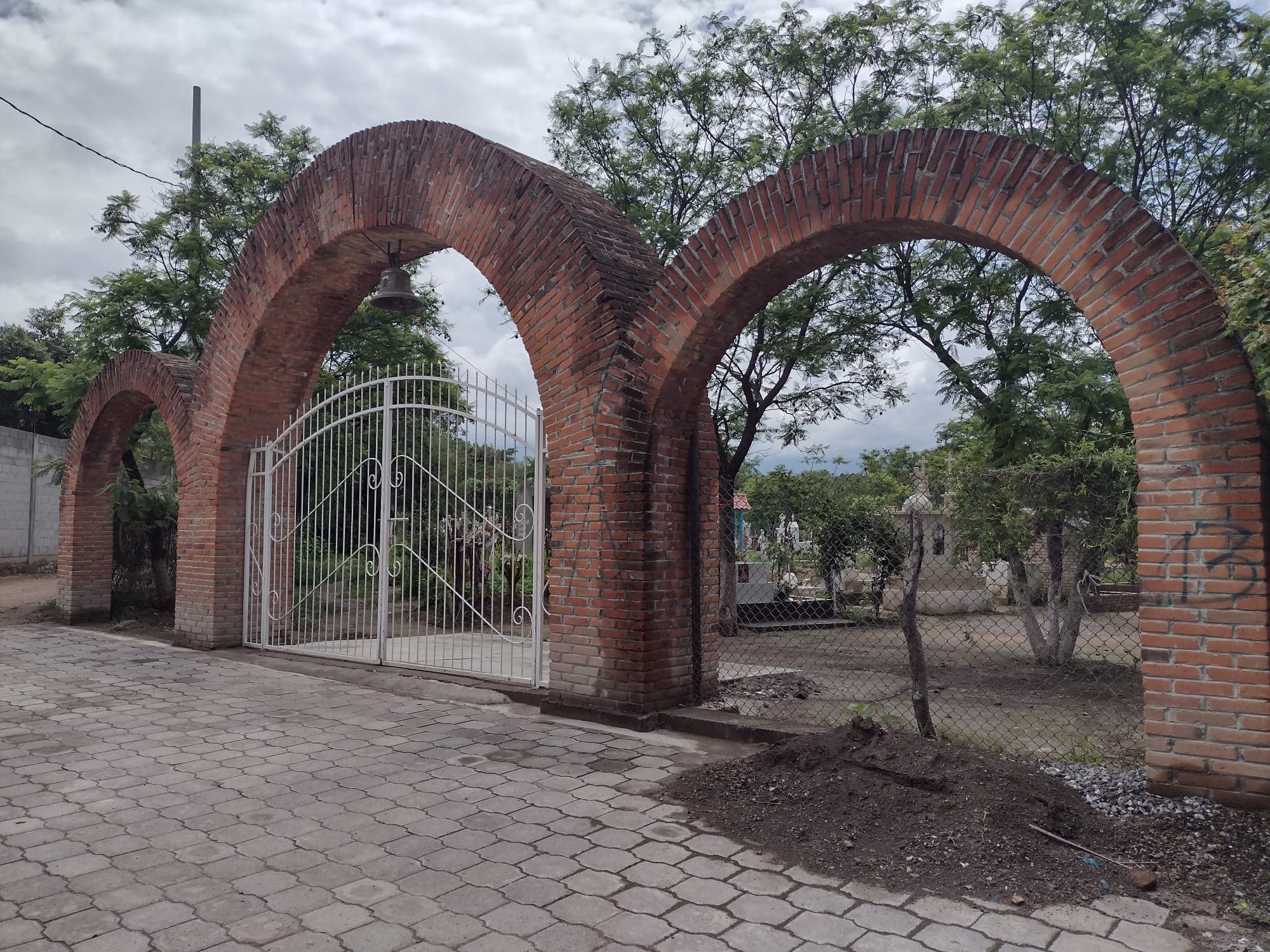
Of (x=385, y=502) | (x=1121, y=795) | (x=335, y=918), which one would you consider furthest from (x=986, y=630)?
(x=335, y=918)

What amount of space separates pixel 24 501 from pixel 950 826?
22454 millimetres

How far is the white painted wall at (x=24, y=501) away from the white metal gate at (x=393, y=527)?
13.3 m

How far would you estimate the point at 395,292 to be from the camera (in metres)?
7.41

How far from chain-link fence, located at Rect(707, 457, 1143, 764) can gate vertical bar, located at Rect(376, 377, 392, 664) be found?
305 centimetres

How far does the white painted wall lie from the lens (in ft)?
63.1

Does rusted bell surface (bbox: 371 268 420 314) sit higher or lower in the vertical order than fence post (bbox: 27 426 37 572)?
higher

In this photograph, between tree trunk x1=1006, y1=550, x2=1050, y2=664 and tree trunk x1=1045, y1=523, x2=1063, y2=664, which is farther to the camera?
tree trunk x1=1006, y1=550, x2=1050, y2=664

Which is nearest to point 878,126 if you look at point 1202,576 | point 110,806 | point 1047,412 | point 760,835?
point 1047,412

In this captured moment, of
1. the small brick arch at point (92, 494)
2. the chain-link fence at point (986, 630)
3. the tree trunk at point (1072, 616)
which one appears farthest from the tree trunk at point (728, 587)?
the small brick arch at point (92, 494)

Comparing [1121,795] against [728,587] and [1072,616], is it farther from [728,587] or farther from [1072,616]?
[728,587]

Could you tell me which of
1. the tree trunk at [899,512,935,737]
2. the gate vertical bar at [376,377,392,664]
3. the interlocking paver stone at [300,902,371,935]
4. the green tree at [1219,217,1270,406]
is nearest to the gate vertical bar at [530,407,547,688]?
the gate vertical bar at [376,377,392,664]

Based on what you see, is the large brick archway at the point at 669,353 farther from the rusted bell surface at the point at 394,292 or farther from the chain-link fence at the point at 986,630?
the chain-link fence at the point at 986,630

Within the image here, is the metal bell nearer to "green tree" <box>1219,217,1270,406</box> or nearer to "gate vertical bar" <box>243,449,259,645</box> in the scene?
"gate vertical bar" <box>243,449,259,645</box>

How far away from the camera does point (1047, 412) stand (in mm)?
9055
